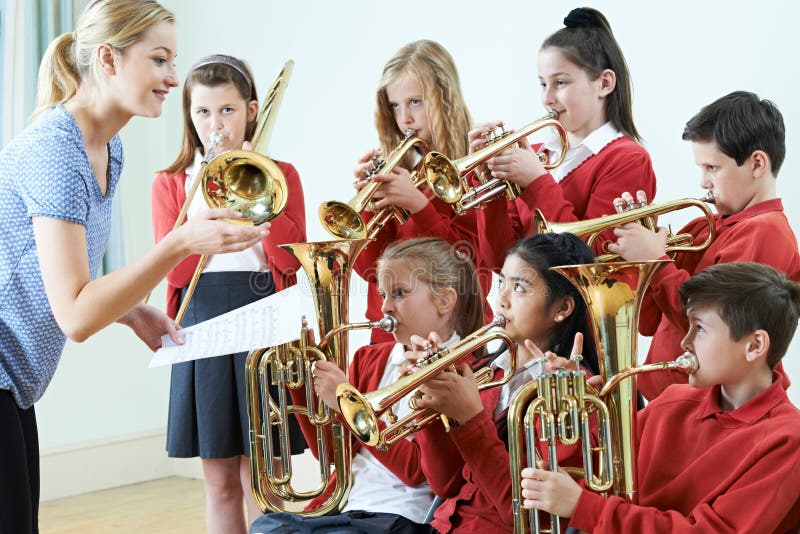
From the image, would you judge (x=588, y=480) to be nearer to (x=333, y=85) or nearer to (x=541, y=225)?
(x=541, y=225)

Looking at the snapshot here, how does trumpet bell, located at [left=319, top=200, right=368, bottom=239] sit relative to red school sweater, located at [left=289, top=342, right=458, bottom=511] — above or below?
above

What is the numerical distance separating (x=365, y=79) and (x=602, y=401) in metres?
2.33

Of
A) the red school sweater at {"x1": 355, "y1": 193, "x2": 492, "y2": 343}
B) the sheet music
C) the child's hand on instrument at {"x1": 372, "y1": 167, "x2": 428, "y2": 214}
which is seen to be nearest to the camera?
the sheet music

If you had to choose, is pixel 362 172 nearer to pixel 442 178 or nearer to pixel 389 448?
pixel 442 178

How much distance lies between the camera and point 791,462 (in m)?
1.39

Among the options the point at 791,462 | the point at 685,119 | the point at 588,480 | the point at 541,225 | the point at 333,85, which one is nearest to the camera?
the point at 791,462

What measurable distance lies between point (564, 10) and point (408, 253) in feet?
4.01

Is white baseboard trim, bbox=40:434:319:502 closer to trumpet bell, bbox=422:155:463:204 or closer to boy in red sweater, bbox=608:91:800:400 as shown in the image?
trumpet bell, bbox=422:155:463:204

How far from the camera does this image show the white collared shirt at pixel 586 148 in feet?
7.24

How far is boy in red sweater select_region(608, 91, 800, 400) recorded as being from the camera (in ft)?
6.31

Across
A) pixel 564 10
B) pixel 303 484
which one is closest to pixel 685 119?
pixel 564 10

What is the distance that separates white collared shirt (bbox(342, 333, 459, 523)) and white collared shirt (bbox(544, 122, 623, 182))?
1.99ft

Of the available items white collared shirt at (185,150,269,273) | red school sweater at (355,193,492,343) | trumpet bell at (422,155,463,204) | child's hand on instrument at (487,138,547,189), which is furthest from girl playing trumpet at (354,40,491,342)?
white collared shirt at (185,150,269,273)

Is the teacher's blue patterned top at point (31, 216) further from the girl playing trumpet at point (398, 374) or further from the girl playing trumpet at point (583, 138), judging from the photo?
the girl playing trumpet at point (583, 138)
